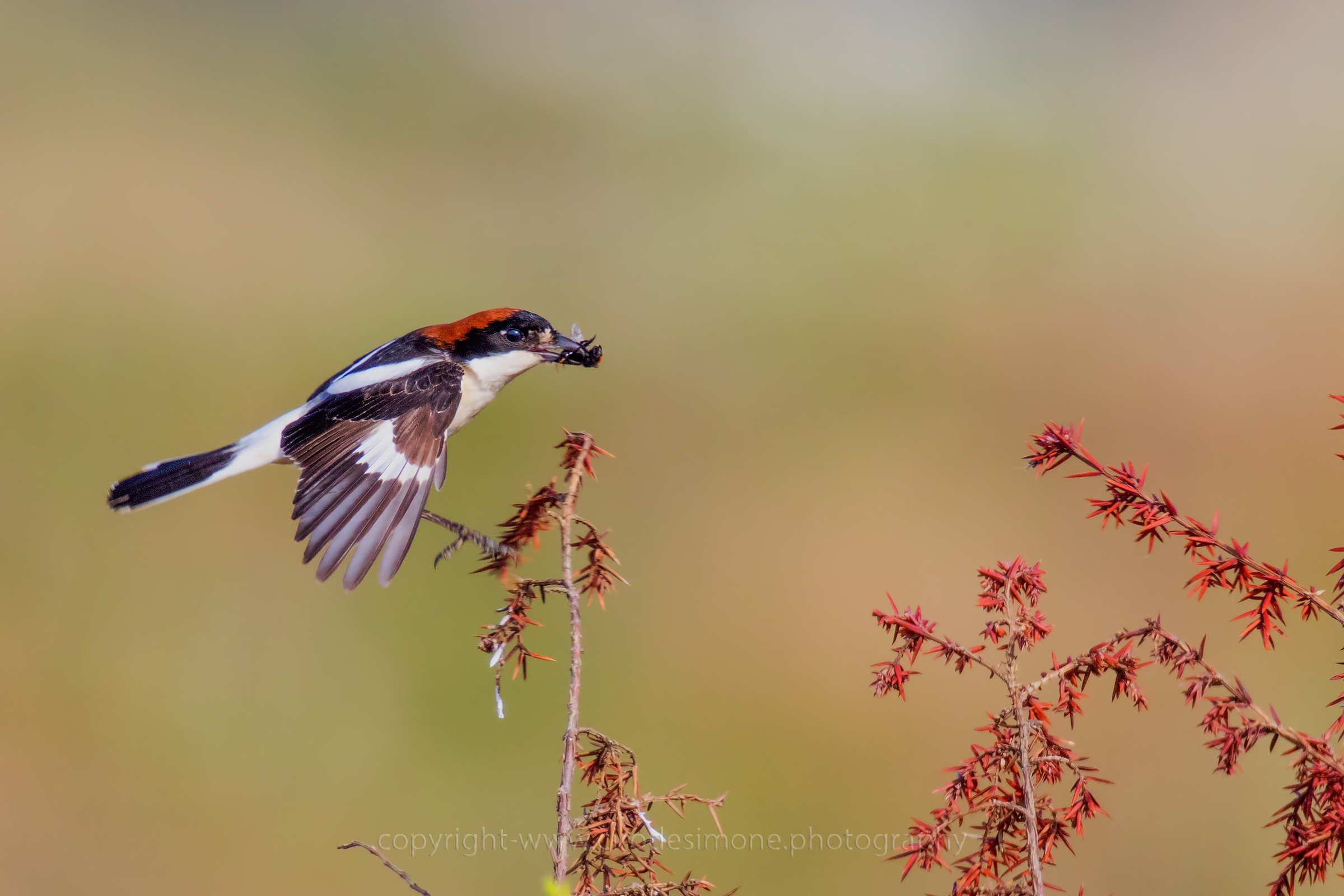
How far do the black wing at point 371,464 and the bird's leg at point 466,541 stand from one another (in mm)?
93

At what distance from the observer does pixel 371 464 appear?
3.92 m

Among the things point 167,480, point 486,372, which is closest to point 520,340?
point 486,372

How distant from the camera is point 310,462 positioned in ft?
13.4

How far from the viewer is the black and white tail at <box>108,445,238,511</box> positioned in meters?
4.55

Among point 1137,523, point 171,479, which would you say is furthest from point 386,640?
point 1137,523

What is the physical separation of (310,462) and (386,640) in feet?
17.3

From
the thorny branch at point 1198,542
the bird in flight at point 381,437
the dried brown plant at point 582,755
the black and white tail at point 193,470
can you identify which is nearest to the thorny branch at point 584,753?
the dried brown plant at point 582,755

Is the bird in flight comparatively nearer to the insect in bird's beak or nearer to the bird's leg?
the insect in bird's beak

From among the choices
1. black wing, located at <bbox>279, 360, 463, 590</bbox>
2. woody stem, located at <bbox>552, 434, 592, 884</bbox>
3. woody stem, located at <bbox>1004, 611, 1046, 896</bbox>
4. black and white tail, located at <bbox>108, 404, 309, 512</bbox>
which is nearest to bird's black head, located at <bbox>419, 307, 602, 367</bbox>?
black wing, located at <bbox>279, 360, 463, 590</bbox>

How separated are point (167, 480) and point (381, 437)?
1180 millimetres

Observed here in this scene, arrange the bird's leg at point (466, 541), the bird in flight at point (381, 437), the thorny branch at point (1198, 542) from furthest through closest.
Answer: the bird in flight at point (381, 437) → the bird's leg at point (466, 541) → the thorny branch at point (1198, 542)

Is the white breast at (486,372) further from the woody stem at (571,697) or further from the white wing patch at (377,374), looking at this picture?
the woody stem at (571,697)

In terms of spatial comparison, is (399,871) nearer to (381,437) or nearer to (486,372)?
(381,437)

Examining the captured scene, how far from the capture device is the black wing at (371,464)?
11.5 ft
